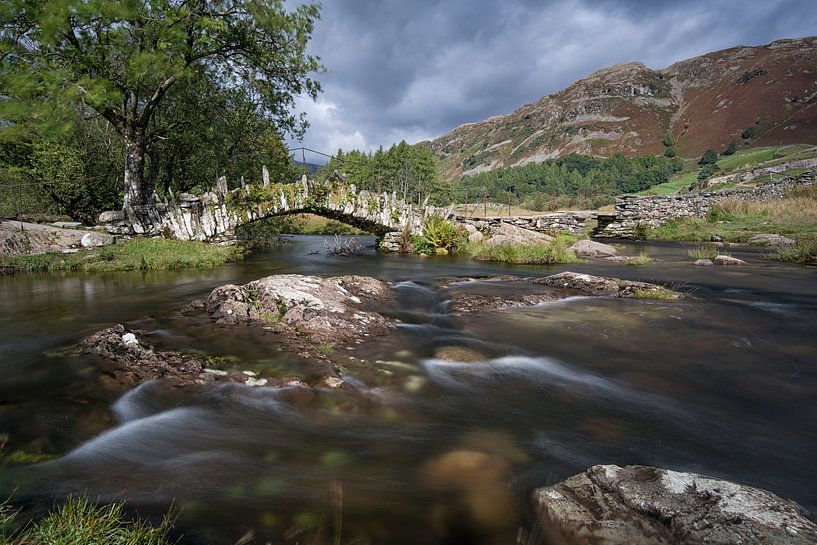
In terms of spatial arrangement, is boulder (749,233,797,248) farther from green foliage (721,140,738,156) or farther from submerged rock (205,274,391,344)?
green foliage (721,140,738,156)

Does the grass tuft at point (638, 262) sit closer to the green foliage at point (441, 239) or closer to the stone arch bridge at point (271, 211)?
the green foliage at point (441, 239)

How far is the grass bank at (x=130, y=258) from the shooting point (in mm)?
13062

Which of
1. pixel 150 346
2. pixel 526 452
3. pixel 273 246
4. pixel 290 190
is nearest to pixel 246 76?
pixel 290 190

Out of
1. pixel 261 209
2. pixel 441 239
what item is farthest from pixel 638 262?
pixel 261 209

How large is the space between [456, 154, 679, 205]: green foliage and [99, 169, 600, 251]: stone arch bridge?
58.3 m

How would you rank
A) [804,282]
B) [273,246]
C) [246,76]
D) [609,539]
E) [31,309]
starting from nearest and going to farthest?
[609,539] < [31,309] < [804,282] < [246,76] < [273,246]

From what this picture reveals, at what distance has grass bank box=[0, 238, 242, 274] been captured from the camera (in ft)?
42.9

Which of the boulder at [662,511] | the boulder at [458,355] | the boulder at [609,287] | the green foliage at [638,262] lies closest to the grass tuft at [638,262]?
the green foliage at [638,262]

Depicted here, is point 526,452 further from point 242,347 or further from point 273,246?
point 273,246

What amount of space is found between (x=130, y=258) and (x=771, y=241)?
1174 inches

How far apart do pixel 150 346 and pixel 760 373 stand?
26.5 ft

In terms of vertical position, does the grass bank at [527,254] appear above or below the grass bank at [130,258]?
below

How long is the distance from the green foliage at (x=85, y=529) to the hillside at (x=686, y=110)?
108m

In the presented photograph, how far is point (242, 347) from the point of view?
5.19 metres
